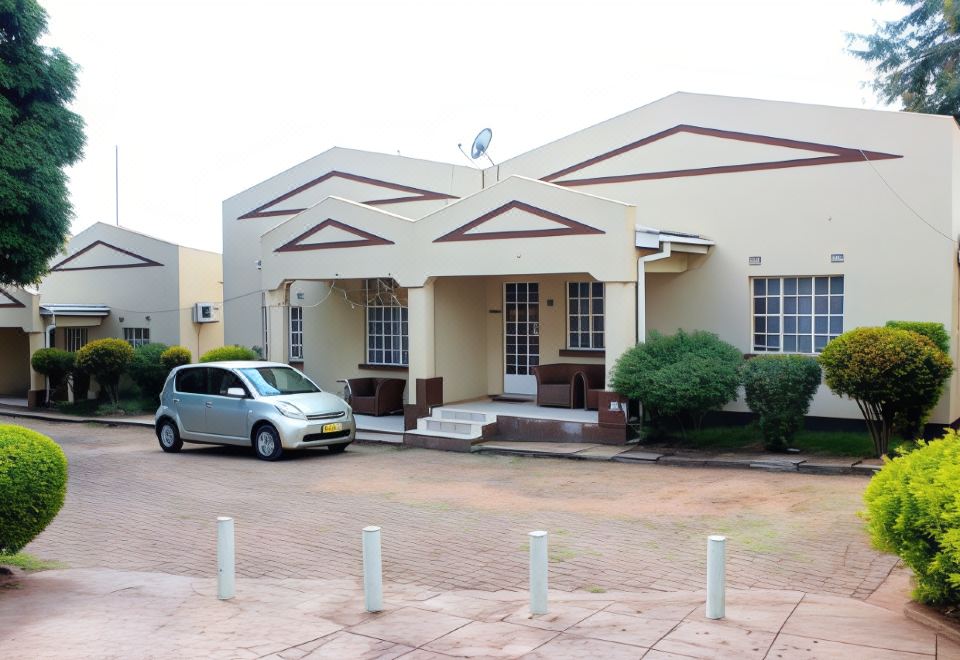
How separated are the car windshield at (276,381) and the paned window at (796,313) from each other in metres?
7.77

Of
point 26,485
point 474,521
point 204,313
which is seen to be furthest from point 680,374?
point 204,313

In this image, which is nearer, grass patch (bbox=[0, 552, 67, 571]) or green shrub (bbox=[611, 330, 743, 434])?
grass patch (bbox=[0, 552, 67, 571])

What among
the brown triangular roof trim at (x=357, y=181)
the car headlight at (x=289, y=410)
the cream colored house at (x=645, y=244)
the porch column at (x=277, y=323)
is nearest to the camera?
the cream colored house at (x=645, y=244)

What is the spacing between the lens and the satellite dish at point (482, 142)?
19.3m

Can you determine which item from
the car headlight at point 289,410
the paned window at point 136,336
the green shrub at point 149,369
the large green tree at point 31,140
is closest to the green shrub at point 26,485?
the car headlight at point 289,410

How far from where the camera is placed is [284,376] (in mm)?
15945

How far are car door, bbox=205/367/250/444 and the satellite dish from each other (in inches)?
283

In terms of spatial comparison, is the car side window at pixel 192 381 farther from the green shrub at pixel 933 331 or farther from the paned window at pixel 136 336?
the green shrub at pixel 933 331

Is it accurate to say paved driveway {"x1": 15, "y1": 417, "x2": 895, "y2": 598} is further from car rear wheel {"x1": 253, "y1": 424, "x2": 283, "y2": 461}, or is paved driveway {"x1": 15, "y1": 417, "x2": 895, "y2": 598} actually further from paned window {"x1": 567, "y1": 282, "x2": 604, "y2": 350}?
paned window {"x1": 567, "y1": 282, "x2": 604, "y2": 350}

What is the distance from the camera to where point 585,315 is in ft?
59.6

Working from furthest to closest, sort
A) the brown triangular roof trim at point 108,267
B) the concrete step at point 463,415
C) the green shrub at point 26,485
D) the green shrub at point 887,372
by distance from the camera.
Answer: the brown triangular roof trim at point 108,267 < the concrete step at point 463,415 < the green shrub at point 887,372 < the green shrub at point 26,485

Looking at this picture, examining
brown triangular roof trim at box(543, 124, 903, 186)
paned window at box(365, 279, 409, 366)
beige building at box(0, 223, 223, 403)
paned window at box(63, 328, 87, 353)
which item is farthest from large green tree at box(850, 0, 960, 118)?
paned window at box(63, 328, 87, 353)

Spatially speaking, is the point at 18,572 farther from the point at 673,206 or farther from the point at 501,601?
the point at 673,206

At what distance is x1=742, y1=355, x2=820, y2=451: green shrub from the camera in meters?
13.6
